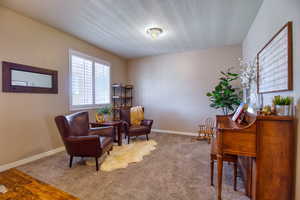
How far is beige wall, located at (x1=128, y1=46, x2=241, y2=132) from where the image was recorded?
14.4 feet

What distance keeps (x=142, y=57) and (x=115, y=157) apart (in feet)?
12.5

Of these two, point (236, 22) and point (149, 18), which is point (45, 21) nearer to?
point (149, 18)

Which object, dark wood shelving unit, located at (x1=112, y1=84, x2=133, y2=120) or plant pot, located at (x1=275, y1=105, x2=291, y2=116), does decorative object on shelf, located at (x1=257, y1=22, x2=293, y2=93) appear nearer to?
plant pot, located at (x1=275, y1=105, x2=291, y2=116)

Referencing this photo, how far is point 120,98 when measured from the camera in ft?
17.6

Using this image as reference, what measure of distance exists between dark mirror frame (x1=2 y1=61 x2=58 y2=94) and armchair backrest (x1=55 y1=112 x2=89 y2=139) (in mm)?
839

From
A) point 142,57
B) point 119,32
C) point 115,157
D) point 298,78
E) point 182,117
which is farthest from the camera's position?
point 142,57

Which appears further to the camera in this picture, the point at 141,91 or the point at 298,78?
the point at 141,91

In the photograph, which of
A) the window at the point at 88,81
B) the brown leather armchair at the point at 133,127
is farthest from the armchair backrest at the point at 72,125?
the brown leather armchair at the point at 133,127

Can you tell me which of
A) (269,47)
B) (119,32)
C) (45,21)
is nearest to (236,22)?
(269,47)

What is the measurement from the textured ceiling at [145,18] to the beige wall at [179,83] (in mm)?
594

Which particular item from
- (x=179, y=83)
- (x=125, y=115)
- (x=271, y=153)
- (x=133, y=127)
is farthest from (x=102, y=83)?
(x=271, y=153)

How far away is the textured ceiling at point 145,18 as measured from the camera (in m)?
2.33

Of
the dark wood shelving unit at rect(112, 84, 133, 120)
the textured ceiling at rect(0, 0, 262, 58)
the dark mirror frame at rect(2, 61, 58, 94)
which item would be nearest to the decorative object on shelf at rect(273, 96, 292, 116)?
the textured ceiling at rect(0, 0, 262, 58)

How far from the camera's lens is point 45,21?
2.90m
